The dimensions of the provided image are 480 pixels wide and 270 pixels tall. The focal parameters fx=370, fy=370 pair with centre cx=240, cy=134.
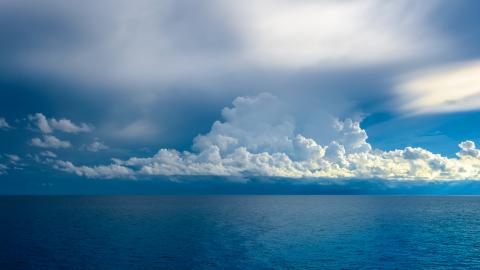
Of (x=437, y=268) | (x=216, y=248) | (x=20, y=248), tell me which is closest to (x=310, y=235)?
(x=216, y=248)

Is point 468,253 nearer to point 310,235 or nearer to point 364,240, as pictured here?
point 364,240

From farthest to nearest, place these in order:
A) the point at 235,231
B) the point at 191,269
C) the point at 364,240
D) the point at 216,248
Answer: the point at 235,231 → the point at 364,240 → the point at 216,248 → the point at 191,269

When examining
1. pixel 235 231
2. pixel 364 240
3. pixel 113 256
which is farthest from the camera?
pixel 235 231

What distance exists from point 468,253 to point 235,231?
6914 cm

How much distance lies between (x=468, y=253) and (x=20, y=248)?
10698 centimetres

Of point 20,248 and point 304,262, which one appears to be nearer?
point 304,262

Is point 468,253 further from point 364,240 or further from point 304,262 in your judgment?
point 304,262

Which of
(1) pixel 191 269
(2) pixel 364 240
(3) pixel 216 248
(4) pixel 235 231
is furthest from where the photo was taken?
(4) pixel 235 231

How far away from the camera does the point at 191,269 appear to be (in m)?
70.0

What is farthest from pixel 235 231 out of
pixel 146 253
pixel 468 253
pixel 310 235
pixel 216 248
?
pixel 468 253

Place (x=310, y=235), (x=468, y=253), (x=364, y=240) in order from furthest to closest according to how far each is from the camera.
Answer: (x=310, y=235), (x=364, y=240), (x=468, y=253)

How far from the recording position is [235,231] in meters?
128

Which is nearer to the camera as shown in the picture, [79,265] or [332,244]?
[79,265]

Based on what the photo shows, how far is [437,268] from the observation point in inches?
2847
